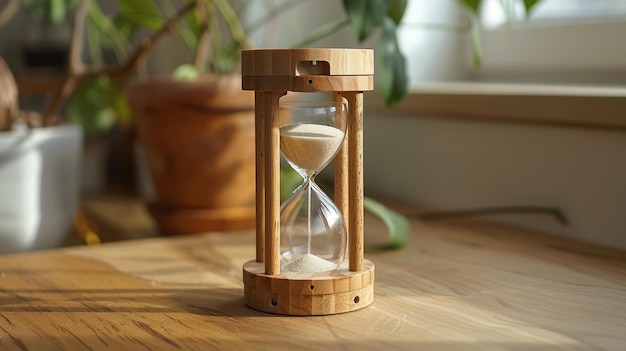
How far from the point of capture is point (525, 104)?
3.72 ft

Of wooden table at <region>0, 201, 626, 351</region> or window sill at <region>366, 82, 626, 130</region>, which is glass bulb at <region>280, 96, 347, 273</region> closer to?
wooden table at <region>0, 201, 626, 351</region>

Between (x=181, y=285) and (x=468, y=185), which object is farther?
(x=468, y=185)

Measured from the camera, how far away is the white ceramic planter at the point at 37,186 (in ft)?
3.74

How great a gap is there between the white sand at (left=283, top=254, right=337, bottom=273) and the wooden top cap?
158mm

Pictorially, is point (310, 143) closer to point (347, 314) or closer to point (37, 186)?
point (347, 314)

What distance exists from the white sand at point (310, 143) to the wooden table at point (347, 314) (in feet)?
0.45

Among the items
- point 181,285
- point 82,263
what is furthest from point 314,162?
point 82,263

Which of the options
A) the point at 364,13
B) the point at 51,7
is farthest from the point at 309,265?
the point at 51,7

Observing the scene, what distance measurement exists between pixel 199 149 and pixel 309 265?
0.48m

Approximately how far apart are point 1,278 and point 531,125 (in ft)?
2.26

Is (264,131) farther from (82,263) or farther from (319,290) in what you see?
(82,263)

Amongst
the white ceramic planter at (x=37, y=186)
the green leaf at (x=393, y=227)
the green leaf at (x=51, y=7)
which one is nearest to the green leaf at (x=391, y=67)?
the green leaf at (x=393, y=227)

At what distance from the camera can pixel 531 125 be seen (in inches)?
45.4

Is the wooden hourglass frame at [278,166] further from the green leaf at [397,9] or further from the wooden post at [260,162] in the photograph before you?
the green leaf at [397,9]
